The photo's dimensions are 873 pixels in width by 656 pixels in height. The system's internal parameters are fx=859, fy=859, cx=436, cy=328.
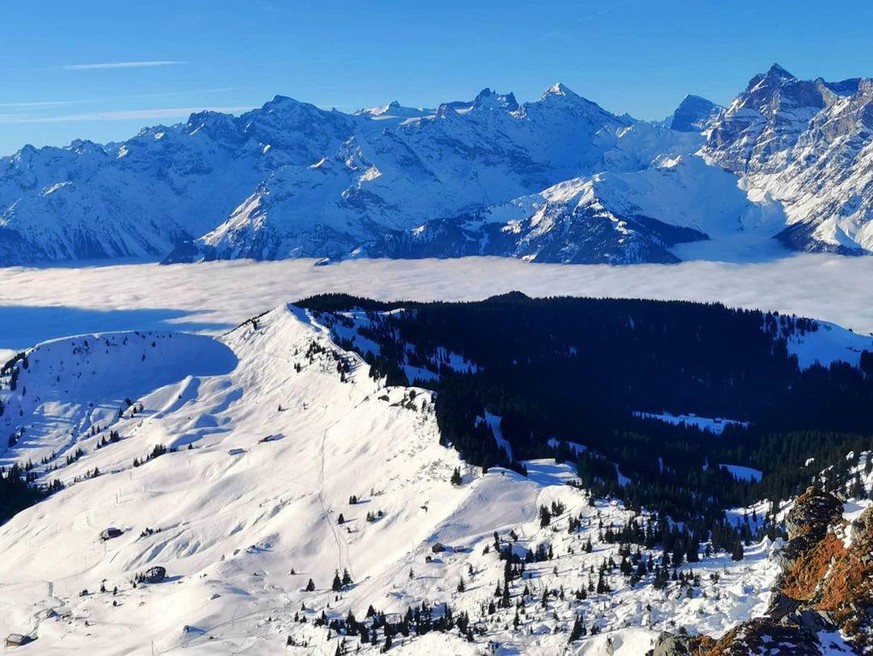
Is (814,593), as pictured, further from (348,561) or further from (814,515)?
(348,561)

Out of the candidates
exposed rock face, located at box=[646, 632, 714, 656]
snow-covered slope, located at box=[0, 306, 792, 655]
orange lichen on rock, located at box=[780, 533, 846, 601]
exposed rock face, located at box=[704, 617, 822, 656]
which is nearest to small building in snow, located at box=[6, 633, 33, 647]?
snow-covered slope, located at box=[0, 306, 792, 655]

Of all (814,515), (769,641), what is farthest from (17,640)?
(769,641)

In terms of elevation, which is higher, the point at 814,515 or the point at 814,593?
the point at 814,515

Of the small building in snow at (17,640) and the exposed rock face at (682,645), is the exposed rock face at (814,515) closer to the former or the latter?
the exposed rock face at (682,645)

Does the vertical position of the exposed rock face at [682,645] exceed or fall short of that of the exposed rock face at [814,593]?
it falls short

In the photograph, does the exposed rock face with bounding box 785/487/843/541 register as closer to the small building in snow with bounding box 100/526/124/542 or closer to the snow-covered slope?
the snow-covered slope

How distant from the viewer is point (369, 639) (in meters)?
101

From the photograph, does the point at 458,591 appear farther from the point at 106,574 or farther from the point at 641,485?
the point at 106,574

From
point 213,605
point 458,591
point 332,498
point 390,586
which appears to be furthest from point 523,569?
point 332,498

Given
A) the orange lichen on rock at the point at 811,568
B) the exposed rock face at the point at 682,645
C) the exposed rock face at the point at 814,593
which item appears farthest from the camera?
the orange lichen on rock at the point at 811,568

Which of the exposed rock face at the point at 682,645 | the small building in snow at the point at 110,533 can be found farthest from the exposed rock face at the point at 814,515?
the small building in snow at the point at 110,533

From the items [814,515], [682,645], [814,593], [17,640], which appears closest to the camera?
[682,645]

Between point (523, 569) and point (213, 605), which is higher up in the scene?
point (523, 569)

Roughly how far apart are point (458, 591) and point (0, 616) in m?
89.6
